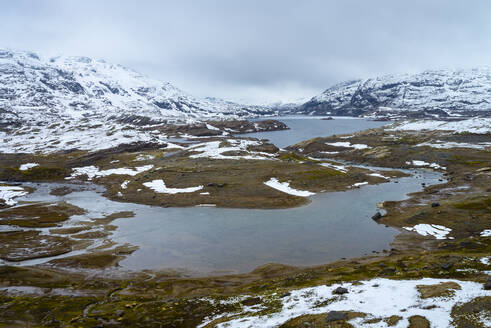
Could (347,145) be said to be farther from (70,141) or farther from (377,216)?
(70,141)

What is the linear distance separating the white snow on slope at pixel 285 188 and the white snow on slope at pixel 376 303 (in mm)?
45854

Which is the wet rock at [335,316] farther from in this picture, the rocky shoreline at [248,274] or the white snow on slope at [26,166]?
the white snow on slope at [26,166]

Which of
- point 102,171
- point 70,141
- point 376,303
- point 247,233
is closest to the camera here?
point 376,303

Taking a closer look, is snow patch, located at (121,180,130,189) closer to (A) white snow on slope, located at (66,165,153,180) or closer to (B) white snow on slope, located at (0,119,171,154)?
(A) white snow on slope, located at (66,165,153,180)

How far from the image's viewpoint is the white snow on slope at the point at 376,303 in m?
21.0

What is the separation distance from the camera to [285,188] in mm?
77625

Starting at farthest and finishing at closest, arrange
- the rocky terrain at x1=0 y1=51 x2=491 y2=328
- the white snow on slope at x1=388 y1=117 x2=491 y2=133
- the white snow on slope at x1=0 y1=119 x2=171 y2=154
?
the white snow on slope at x1=0 y1=119 x2=171 y2=154 → the white snow on slope at x1=388 y1=117 x2=491 y2=133 → the rocky terrain at x1=0 y1=51 x2=491 y2=328

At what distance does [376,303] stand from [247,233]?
30.2m

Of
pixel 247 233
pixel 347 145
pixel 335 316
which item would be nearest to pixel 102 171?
pixel 247 233

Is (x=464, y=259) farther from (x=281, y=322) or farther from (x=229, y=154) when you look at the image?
(x=229, y=154)

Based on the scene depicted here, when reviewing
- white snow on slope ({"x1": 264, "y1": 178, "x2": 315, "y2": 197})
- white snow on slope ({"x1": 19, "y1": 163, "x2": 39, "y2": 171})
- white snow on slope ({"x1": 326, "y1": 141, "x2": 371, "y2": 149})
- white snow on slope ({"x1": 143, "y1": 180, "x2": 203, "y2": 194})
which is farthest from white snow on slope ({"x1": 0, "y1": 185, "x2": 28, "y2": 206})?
white snow on slope ({"x1": 326, "y1": 141, "x2": 371, "y2": 149})

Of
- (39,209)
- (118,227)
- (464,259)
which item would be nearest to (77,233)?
(118,227)

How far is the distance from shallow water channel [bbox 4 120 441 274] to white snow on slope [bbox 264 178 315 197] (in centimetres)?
391

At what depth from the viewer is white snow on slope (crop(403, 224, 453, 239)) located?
47.0m
